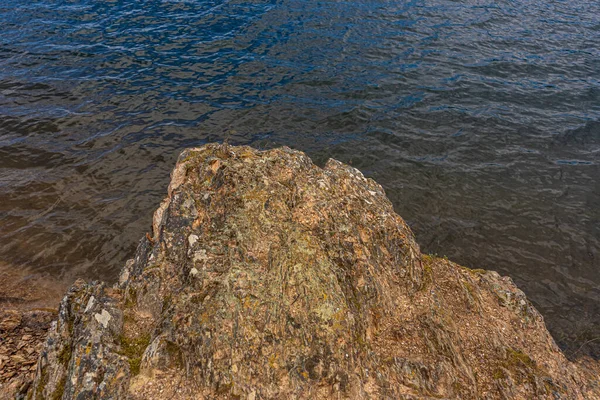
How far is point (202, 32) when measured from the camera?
99.7 ft

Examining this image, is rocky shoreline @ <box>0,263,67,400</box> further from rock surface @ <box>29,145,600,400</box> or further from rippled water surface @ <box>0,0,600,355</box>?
rock surface @ <box>29,145,600,400</box>

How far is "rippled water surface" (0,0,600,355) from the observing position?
51.5ft

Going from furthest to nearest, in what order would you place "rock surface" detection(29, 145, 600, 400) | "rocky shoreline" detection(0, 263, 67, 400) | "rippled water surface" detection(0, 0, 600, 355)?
"rippled water surface" detection(0, 0, 600, 355) < "rocky shoreline" detection(0, 263, 67, 400) < "rock surface" detection(29, 145, 600, 400)

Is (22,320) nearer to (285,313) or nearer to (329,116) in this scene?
(285,313)

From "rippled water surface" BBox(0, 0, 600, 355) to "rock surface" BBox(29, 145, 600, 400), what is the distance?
20.1 ft

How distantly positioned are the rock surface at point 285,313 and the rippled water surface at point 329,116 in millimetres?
6130

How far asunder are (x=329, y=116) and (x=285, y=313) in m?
16.7

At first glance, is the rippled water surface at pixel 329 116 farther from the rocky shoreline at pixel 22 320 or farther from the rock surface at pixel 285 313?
the rock surface at pixel 285 313

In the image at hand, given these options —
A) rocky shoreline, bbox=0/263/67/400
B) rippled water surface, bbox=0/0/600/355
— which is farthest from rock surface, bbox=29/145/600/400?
rippled water surface, bbox=0/0/600/355

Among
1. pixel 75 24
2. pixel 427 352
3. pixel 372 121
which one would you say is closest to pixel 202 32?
pixel 75 24

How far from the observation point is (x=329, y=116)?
73.9 ft

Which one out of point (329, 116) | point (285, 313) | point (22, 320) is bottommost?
point (329, 116)

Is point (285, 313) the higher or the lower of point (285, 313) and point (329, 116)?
the higher

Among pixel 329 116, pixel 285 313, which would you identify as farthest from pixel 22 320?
pixel 329 116
